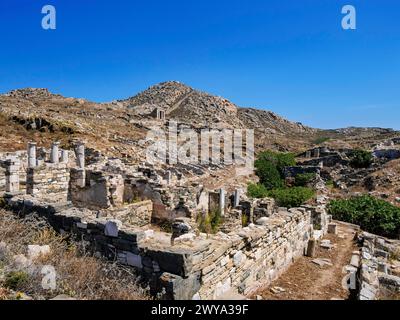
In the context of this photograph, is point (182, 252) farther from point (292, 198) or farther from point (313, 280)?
point (292, 198)

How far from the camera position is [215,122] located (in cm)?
6769

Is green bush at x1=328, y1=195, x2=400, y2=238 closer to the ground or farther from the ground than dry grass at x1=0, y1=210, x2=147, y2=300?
closer to the ground

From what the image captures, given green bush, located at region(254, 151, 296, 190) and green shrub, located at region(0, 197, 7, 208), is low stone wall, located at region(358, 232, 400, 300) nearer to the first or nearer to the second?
green shrub, located at region(0, 197, 7, 208)

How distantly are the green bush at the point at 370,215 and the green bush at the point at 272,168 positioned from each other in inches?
636

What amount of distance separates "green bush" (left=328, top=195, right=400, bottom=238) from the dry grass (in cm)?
1448

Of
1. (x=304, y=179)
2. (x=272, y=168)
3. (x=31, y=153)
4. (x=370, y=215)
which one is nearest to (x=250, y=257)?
(x=370, y=215)

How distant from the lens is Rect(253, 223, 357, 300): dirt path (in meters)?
7.10

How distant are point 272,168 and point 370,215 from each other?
22.9 meters

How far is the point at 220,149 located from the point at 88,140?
1927 centimetres

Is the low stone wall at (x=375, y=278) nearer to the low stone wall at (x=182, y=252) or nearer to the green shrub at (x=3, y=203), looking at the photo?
the low stone wall at (x=182, y=252)

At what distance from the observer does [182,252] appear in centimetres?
459

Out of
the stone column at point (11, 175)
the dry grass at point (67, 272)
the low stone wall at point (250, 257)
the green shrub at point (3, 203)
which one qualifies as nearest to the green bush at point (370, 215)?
the low stone wall at point (250, 257)

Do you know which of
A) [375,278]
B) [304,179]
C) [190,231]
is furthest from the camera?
[304,179]

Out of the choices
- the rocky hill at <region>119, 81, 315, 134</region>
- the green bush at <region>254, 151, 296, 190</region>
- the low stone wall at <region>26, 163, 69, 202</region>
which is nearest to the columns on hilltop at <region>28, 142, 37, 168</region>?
the low stone wall at <region>26, 163, 69, 202</region>
